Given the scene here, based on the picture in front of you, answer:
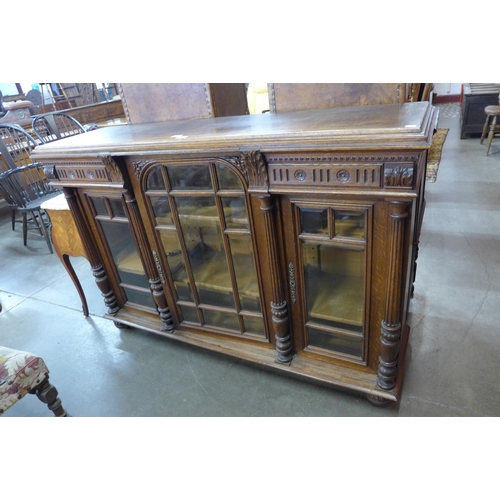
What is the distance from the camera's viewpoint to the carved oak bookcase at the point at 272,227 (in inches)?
40.4

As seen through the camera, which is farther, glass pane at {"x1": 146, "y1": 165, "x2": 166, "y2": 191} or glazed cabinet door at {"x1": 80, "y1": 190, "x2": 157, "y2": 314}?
glazed cabinet door at {"x1": 80, "y1": 190, "x2": 157, "y2": 314}

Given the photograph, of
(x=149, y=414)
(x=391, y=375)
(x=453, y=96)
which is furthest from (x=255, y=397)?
(x=453, y=96)

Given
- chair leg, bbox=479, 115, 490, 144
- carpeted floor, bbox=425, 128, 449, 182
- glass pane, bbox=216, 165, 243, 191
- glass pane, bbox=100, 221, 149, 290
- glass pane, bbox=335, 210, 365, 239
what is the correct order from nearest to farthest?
glass pane, bbox=335, 210, 365, 239 → glass pane, bbox=216, 165, 243, 191 → glass pane, bbox=100, 221, 149, 290 → carpeted floor, bbox=425, 128, 449, 182 → chair leg, bbox=479, 115, 490, 144

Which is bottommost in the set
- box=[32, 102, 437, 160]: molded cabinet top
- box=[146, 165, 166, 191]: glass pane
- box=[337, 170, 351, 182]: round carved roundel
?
box=[146, 165, 166, 191]: glass pane

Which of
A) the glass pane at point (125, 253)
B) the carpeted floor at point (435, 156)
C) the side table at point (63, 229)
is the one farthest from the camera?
the carpeted floor at point (435, 156)

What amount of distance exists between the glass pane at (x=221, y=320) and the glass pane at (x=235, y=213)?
1.54 feet

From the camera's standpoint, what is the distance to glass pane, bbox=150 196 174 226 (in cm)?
145

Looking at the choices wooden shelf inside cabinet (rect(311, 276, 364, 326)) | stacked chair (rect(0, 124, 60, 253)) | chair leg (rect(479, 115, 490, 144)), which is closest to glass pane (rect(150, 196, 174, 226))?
wooden shelf inside cabinet (rect(311, 276, 364, 326))

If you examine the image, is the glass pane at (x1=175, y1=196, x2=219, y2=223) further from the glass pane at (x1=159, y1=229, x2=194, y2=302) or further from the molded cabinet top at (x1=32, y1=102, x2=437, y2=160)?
the molded cabinet top at (x1=32, y1=102, x2=437, y2=160)

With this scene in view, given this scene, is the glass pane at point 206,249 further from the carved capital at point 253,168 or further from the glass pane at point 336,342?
the glass pane at point 336,342

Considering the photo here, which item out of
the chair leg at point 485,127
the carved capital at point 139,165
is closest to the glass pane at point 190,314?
the carved capital at point 139,165

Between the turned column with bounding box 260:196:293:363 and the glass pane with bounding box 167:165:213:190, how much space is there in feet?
0.79

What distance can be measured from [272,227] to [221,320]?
0.62m

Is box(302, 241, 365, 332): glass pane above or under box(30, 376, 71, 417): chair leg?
above
